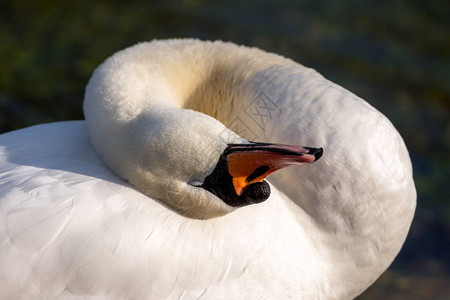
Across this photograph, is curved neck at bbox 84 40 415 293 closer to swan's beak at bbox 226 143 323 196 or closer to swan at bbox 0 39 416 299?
swan at bbox 0 39 416 299

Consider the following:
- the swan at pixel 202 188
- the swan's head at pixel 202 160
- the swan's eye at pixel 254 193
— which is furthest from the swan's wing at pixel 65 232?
the swan's eye at pixel 254 193

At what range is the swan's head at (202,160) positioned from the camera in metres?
2.27

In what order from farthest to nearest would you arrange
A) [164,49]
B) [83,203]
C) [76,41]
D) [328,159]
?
[76,41], [164,49], [328,159], [83,203]

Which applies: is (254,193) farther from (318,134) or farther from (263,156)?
(318,134)

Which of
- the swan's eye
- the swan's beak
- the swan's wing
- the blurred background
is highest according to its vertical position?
the swan's beak

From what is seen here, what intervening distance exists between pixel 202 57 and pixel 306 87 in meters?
0.47

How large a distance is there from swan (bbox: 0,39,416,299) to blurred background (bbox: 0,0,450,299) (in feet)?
5.28

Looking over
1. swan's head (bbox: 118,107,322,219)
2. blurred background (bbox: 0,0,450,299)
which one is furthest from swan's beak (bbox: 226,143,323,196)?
blurred background (bbox: 0,0,450,299)

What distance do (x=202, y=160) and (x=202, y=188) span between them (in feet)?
0.34

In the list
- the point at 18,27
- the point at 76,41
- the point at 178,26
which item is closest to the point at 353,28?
the point at 178,26

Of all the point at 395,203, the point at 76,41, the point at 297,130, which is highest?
the point at 297,130

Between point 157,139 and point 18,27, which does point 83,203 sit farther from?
point 18,27

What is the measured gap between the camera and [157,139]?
2309 mm

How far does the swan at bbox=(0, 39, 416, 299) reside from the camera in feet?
7.71
